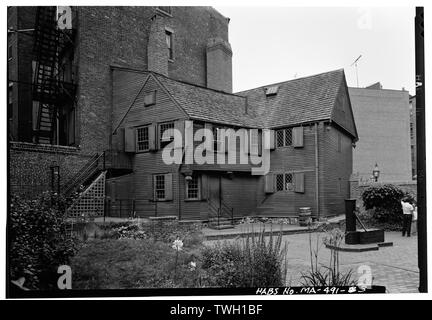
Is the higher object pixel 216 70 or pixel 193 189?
pixel 216 70

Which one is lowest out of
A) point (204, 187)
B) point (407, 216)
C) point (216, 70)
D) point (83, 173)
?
point (407, 216)

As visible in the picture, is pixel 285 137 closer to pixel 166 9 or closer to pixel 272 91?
pixel 272 91

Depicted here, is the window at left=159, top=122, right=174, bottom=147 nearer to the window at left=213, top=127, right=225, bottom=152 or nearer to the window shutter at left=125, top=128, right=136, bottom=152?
the window shutter at left=125, top=128, right=136, bottom=152

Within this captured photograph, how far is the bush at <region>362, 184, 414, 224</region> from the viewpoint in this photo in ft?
16.2

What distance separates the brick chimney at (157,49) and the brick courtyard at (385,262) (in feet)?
15.0

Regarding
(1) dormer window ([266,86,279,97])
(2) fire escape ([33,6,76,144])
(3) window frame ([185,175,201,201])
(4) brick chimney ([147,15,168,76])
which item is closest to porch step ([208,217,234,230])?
(3) window frame ([185,175,201,201])

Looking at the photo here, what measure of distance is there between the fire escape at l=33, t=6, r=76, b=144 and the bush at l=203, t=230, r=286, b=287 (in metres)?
Result: 3.04

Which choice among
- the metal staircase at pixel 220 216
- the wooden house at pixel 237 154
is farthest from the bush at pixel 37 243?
the metal staircase at pixel 220 216

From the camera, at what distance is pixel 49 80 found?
16.9 feet

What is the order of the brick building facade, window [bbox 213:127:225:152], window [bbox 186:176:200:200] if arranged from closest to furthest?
the brick building facade → window [bbox 213:127:225:152] → window [bbox 186:176:200:200]

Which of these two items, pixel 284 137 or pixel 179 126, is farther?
pixel 179 126

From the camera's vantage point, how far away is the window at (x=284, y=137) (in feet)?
20.1

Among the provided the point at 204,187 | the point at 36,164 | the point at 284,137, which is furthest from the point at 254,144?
the point at 36,164

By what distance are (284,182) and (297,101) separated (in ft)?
8.84
